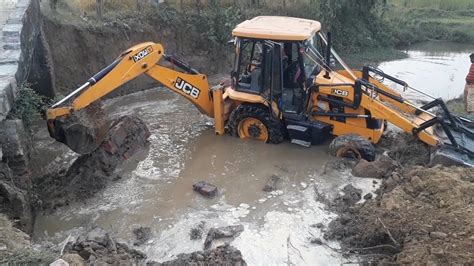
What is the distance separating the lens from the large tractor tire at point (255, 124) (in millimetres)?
9047

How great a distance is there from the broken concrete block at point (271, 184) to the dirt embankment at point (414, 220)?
1.07 meters

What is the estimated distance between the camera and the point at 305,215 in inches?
279

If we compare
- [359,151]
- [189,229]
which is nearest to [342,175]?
[359,151]

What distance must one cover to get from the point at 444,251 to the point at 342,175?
2956mm

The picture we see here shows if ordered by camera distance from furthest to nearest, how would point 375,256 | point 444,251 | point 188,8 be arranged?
point 188,8 → point 375,256 → point 444,251

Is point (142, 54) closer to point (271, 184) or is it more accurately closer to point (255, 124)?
point (255, 124)

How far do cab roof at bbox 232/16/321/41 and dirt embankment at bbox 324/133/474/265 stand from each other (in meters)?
2.80

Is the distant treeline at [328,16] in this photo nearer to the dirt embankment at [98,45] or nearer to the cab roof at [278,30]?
the dirt embankment at [98,45]

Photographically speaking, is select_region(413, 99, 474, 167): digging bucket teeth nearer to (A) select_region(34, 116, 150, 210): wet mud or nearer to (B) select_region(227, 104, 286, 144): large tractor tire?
(B) select_region(227, 104, 286, 144): large tractor tire

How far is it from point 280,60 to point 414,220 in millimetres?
3741

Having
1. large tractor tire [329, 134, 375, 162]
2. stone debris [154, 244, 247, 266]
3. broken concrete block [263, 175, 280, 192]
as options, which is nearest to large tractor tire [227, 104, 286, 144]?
large tractor tire [329, 134, 375, 162]

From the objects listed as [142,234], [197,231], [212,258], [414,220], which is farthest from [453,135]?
[142,234]

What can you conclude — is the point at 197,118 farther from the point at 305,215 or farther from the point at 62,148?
the point at 305,215

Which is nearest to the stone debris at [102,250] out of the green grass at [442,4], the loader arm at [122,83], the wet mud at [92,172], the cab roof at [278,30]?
the wet mud at [92,172]
